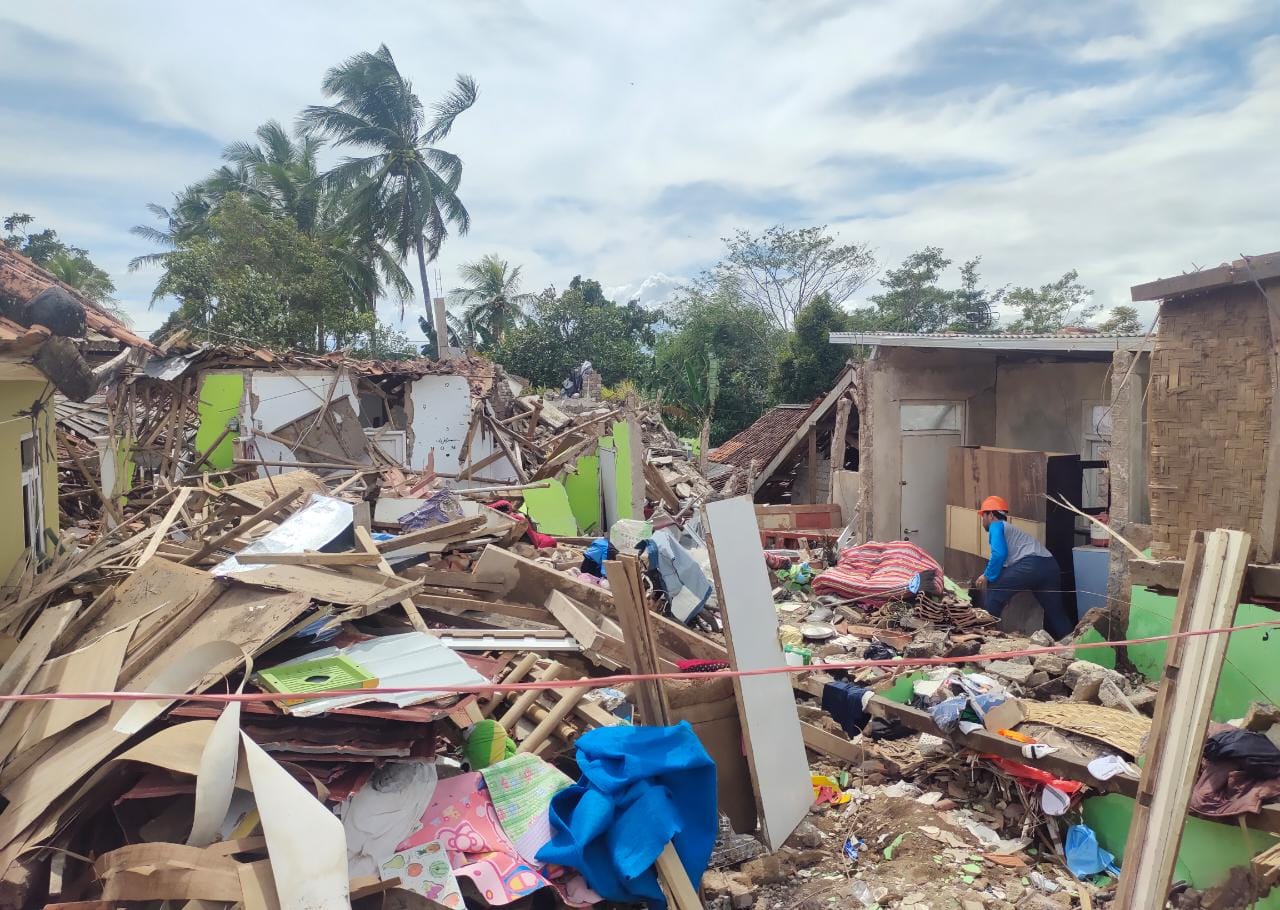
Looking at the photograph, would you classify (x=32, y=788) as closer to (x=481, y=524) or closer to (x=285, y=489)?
(x=481, y=524)

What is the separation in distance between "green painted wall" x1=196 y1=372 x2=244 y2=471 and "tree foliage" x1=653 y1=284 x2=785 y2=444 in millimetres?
13138

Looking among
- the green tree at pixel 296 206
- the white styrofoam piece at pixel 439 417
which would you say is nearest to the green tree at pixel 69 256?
the green tree at pixel 296 206

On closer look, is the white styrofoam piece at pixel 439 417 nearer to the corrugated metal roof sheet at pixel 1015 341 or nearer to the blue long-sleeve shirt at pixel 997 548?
the corrugated metal roof sheet at pixel 1015 341

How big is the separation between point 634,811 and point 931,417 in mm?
9698

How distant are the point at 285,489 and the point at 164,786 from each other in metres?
5.40

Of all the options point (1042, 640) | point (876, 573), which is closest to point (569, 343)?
point (876, 573)

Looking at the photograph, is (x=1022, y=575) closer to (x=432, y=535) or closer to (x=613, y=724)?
(x=613, y=724)

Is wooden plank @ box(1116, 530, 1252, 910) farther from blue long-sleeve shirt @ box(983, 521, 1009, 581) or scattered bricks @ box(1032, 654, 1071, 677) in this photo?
blue long-sleeve shirt @ box(983, 521, 1009, 581)

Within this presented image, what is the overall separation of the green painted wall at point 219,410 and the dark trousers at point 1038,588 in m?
11.3

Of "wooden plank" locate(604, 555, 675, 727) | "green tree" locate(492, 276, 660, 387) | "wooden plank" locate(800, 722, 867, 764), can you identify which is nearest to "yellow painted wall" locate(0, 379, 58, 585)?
"wooden plank" locate(604, 555, 675, 727)

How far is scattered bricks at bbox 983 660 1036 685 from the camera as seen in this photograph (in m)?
6.52

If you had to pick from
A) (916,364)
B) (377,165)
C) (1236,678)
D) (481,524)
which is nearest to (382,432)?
(481,524)

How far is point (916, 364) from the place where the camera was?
38.1 feet

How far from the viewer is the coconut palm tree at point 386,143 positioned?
28141 mm
